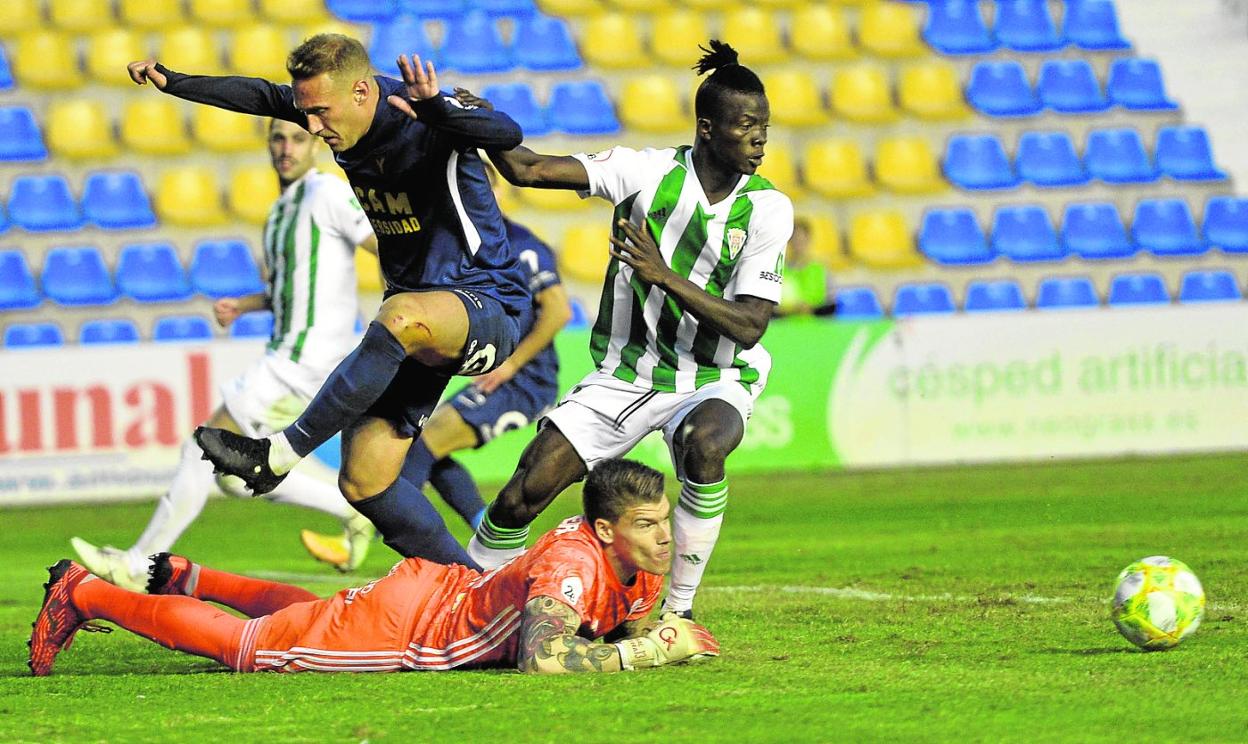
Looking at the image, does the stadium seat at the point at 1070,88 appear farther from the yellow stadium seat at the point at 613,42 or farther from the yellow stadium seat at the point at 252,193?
the yellow stadium seat at the point at 252,193

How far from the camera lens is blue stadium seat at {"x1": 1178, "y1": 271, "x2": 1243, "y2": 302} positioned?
650 inches

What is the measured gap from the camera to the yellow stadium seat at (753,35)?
57.0ft

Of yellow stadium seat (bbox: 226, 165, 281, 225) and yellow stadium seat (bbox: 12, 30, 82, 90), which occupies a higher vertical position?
yellow stadium seat (bbox: 12, 30, 82, 90)

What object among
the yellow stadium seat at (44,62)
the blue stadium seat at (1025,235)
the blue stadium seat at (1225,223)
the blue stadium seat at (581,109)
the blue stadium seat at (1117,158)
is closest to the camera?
the yellow stadium seat at (44,62)

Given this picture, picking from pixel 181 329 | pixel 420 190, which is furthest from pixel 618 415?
pixel 181 329

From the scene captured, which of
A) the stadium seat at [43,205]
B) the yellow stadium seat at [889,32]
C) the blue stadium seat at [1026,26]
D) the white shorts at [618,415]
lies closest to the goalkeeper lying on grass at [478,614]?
the white shorts at [618,415]

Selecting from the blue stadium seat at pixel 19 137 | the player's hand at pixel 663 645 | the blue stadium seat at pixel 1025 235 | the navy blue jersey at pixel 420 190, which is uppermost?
the blue stadium seat at pixel 19 137

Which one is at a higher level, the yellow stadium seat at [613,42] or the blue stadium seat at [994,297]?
the yellow stadium seat at [613,42]

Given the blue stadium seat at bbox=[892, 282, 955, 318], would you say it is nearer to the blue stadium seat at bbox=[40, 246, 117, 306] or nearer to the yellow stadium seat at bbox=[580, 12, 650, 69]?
the yellow stadium seat at bbox=[580, 12, 650, 69]

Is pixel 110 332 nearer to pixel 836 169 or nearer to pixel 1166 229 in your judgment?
pixel 836 169

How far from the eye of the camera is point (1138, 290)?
16.5 metres

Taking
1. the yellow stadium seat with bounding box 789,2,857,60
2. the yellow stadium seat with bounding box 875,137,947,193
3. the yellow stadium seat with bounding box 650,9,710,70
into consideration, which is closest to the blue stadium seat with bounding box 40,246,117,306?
the yellow stadium seat with bounding box 650,9,710,70

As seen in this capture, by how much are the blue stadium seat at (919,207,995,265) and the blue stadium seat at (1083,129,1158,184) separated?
1557 mm

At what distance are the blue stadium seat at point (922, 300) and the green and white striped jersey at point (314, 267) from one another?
8.66 metres
